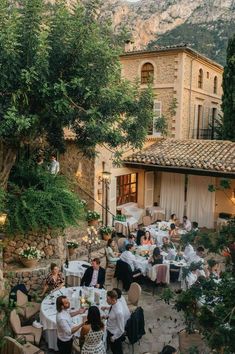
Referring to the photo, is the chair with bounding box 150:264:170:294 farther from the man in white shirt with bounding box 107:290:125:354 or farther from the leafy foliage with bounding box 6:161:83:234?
the man in white shirt with bounding box 107:290:125:354

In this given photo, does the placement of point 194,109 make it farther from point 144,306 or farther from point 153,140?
point 144,306

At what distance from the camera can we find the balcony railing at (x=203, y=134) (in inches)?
Answer: 832

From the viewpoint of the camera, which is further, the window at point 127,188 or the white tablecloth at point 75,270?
the window at point 127,188

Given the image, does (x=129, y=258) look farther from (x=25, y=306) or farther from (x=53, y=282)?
(x=25, y=306)

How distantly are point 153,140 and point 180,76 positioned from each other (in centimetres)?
360

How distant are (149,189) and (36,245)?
8.88 metres

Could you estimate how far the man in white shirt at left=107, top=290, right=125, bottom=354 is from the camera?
6.51 m

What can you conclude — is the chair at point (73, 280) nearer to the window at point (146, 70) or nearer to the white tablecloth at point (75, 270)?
the white tablecloth at point (75, 270)

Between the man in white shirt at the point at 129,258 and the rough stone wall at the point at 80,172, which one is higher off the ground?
the rough stone wall at the point at 80,172

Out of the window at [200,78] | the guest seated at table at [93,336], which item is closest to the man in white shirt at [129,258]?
the guest seated at table at [93,336]

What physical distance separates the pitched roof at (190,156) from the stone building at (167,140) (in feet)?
0.15

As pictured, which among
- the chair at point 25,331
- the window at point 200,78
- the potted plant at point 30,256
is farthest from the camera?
the window at point 200,78

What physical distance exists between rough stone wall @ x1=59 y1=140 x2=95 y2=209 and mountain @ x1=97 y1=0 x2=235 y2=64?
26.6 metres

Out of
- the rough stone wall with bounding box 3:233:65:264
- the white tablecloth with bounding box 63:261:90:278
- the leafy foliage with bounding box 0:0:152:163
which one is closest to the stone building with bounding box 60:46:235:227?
the rough stone wall with bounding box 3:233:65:264
